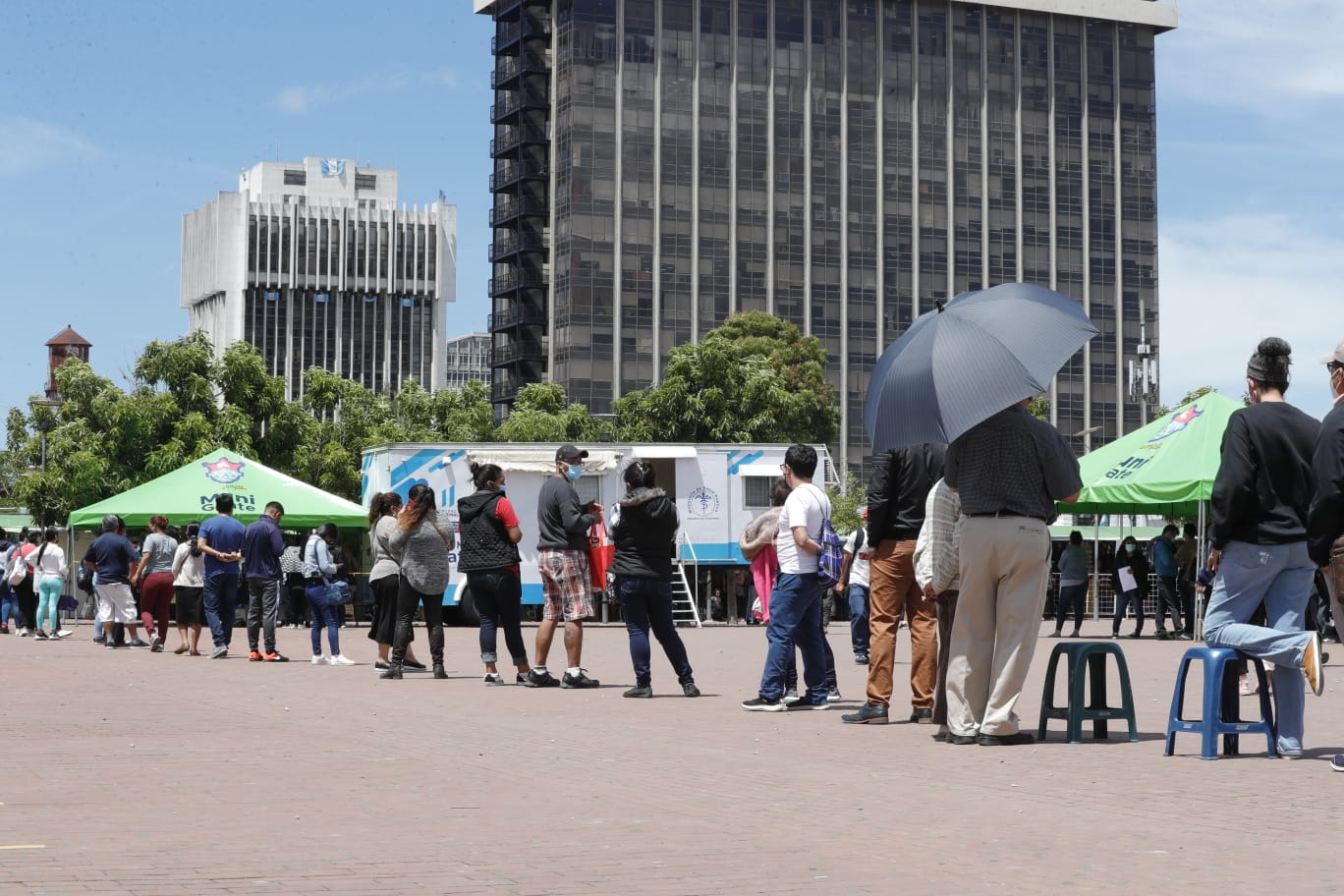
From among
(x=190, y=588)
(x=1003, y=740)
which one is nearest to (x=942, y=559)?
(x=1003, y=740)

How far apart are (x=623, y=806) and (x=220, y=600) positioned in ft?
45.9

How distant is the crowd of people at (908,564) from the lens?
909 centimetres

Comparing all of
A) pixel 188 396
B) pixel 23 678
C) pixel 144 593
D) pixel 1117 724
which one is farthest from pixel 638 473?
pixel 188 396

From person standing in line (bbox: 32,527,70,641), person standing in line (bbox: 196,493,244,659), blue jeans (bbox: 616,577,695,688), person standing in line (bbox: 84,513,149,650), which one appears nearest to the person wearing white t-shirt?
blue jeans (bbox: 616,577,695,688)

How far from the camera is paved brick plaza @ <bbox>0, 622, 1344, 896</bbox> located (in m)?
5.95

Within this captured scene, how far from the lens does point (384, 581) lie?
56.7 ft

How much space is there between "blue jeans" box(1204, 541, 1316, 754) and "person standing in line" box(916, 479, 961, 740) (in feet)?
4.92

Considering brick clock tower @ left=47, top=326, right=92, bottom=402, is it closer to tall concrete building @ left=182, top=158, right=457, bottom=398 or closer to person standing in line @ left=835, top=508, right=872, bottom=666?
tall concrete building @ left=182, top=158, right=457, bottom=398

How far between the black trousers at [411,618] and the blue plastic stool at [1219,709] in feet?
28.6

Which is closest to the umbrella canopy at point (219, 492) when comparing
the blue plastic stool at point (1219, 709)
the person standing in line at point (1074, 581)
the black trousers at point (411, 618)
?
the person standing in line at point (1074, 581)

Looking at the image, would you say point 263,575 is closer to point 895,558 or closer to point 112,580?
point 112,580

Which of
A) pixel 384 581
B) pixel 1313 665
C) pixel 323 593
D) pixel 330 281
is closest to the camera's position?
pixel 1313 665

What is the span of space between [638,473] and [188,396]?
1485 inches

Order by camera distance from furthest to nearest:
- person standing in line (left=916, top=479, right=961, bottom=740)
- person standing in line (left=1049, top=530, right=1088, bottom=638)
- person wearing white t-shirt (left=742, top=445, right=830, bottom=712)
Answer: person standing in line (left=1049, top=530, right=1088, bottom=638) < person wearing white t-shirt (left=742, top=445, right=830, bottom=712) < person standing in line (left=916, top=479, right=961, bottom=740)
